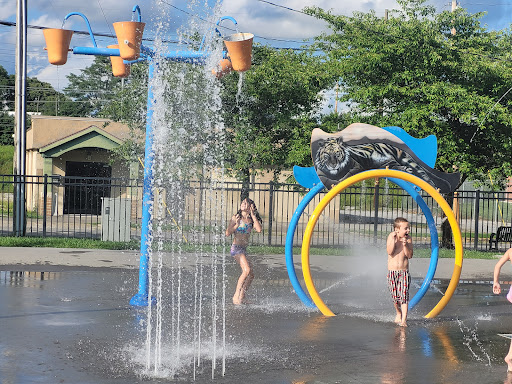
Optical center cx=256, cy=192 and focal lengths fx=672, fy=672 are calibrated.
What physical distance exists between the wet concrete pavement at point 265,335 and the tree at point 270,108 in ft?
25.7

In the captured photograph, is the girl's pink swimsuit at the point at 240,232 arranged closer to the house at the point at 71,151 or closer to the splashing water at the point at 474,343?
the splashing water at the point at 474,343

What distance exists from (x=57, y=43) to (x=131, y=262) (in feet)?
21.5

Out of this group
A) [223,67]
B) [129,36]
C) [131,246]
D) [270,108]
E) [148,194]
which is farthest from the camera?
[270,108]

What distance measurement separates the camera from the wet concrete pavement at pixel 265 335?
237 inches

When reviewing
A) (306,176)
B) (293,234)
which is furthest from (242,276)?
(306,176)

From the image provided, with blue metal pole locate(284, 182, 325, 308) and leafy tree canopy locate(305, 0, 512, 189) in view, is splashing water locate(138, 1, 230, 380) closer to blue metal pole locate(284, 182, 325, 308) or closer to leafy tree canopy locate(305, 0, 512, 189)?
blue metal pole locate(284, 182, 325, 308)

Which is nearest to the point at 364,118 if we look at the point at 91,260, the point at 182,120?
the point at 182,120

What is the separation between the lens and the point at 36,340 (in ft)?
23.1

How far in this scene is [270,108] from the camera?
21.1 meters

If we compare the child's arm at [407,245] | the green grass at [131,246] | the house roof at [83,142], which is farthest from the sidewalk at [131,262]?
the house roof at [83,142]

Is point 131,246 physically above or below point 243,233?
below

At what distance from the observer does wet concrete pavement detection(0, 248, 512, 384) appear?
6.03 meters

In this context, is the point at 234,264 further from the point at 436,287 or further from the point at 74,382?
the point at 74,382

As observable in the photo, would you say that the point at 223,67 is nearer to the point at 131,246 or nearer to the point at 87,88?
the point at 131,246
